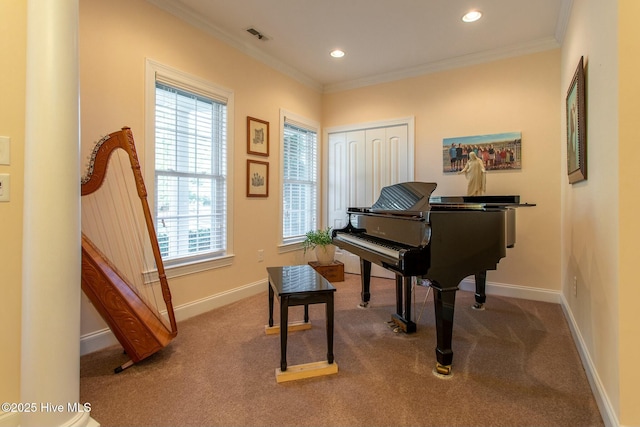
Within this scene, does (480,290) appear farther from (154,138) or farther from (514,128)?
(154,138)

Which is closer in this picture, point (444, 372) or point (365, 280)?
point (444, 372)

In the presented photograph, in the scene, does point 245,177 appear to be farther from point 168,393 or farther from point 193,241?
point 168,393

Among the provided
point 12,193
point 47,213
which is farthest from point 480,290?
point 12,193

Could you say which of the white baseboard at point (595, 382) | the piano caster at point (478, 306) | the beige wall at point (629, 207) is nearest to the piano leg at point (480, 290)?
the piano caster at point (478, 306)

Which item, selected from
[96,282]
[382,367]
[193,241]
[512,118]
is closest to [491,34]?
[512,118]

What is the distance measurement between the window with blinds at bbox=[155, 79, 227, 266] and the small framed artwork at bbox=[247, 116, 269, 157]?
341 mm

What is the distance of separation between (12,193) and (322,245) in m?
3.33

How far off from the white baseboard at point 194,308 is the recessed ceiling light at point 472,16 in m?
3.54

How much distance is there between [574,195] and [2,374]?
12.8ft

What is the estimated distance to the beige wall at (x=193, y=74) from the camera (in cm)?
238

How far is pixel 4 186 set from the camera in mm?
1463

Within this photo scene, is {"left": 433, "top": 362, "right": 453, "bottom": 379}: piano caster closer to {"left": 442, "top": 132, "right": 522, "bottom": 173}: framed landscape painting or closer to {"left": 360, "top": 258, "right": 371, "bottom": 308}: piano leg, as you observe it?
{"left": 360, "top": 258, "right": 371, "bottom": 308}: piano leg

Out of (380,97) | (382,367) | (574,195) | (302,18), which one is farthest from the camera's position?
(380,97)

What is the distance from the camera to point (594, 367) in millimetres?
1893
